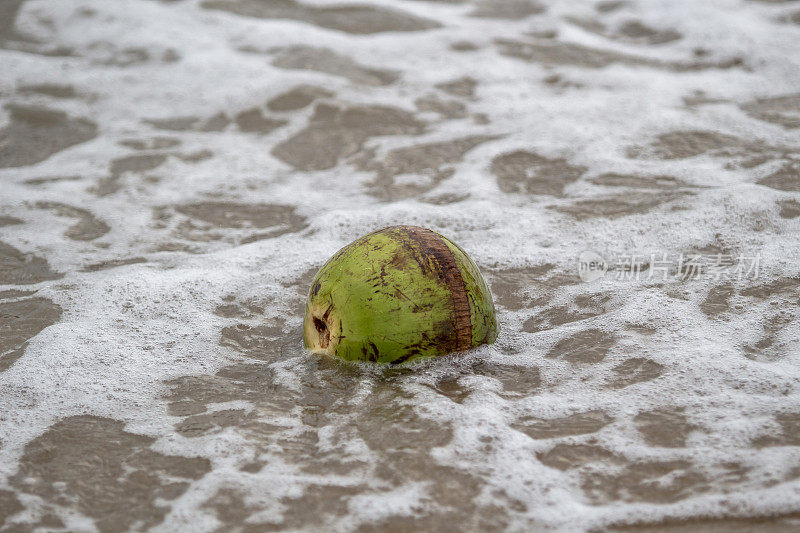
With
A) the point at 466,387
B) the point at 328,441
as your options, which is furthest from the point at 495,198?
the point at 328,441

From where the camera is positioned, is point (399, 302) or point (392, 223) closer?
point (399, 302)

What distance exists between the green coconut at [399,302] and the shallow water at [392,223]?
0.13m

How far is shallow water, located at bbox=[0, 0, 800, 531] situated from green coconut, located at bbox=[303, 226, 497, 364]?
0.44 feet

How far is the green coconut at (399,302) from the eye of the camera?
9.32 ft

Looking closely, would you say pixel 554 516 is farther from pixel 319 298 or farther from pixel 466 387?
pixel 319 298

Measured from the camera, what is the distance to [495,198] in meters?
4.69

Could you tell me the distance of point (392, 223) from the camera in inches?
175

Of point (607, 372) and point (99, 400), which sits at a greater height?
point (607, 372)

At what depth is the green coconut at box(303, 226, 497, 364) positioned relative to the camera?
284 cm

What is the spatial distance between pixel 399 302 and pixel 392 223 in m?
1.67

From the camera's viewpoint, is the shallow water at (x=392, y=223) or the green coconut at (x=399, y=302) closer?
the shallow water at (x=392, y=223)

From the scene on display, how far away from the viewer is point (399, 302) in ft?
9.28

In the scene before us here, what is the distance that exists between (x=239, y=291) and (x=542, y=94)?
329 cm

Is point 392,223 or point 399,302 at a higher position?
point 399,302
